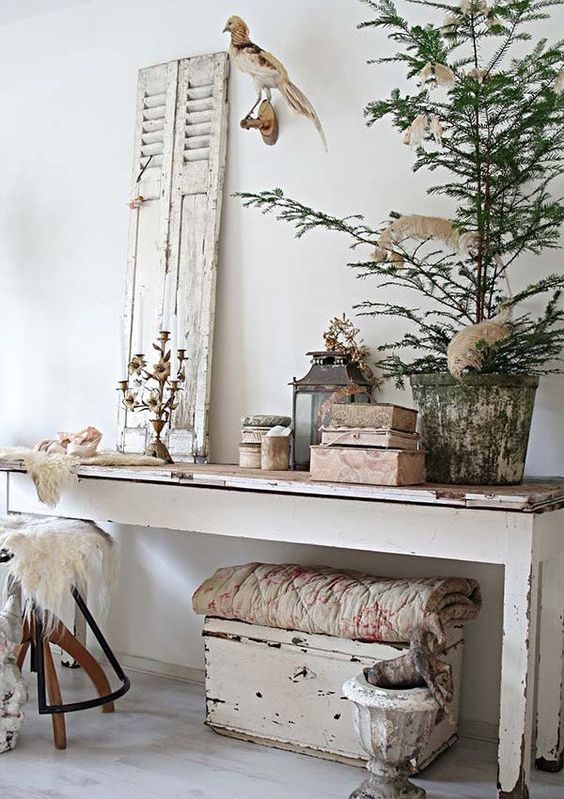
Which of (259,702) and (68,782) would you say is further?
(259,702)

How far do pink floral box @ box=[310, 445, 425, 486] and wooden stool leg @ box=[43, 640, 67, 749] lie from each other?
92cm

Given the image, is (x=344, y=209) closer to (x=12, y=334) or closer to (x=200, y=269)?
(x=200, y=269)

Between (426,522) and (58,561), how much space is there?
1.01 m

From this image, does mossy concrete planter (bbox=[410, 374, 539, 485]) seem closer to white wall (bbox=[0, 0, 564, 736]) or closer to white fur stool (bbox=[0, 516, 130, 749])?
white wall (bbox=[0, 0, 564, 736])

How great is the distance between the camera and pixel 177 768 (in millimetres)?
2318

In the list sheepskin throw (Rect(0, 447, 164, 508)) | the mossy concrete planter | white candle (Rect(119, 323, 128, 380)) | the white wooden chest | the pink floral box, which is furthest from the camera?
white candle (Rect(119, 323, 128, 380))

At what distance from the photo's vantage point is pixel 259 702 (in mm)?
2465

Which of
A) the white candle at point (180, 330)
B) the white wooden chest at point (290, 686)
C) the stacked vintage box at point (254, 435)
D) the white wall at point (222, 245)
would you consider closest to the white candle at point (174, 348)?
the white candle at point (180, 330)

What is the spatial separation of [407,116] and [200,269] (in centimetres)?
99

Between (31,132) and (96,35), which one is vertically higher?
(96,35)

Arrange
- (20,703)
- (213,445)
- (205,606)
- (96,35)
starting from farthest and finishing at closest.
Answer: (96,35) < (213,445) < (205,606) < (20,703)

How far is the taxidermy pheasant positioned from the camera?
9.21ft

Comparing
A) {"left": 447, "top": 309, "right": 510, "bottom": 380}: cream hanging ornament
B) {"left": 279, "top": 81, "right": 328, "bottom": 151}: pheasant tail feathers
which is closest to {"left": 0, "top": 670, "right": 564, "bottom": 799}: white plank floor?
{"left": 447, "top": 309, "right": 510, "bottom": 380}: cream hanging ornament

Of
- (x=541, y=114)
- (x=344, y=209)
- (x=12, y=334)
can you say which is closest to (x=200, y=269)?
(x=344, y=209)
